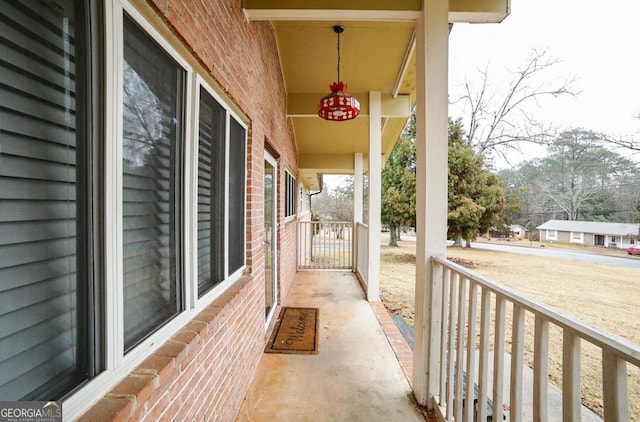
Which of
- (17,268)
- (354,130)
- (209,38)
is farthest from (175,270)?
(354,130)

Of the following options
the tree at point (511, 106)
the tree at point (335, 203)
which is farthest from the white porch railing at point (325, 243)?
the tree at point (335, 203)

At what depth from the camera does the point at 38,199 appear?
2.19ft

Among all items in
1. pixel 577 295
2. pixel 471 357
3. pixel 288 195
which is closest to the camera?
pixel 471 357

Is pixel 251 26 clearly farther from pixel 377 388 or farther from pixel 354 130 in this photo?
pixel 354 130

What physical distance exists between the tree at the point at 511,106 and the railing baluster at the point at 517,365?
8002mm

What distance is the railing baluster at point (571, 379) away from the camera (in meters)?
0.90

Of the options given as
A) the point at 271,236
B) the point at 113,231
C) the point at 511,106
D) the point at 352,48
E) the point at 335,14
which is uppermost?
the point at 511,106

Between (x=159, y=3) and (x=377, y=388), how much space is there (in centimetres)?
271

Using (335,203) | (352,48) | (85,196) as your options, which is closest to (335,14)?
(352,48)

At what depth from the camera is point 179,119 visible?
1.25 m

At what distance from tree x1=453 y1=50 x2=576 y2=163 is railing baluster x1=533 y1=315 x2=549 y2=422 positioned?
8.08 metres

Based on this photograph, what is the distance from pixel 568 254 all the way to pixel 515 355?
7.52 meters

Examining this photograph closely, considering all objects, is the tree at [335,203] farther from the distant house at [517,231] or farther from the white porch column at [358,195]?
the white porch column at [358,195]

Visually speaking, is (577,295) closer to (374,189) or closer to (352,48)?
(374,189)
